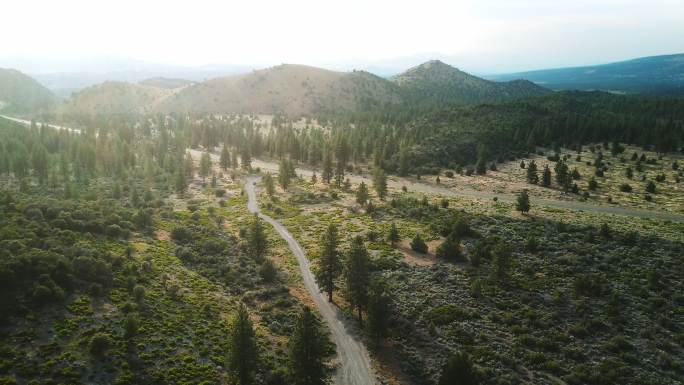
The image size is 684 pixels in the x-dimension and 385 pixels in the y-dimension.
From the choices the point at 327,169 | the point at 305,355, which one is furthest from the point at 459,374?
the point at 327,169

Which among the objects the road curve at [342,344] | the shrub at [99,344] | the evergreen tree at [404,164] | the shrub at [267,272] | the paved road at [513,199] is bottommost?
the road curve at [342,344]

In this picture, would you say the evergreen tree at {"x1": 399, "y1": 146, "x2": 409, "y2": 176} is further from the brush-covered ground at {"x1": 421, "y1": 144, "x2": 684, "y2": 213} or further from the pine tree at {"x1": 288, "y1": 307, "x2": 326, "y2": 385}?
the pine tree at {"x1": 288, "y1": 307, "x2": 326, "y2": 385}

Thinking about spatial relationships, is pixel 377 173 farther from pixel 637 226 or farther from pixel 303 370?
pixel 303 370

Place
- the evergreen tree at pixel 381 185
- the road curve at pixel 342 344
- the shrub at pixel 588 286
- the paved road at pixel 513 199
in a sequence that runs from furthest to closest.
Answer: the evergreen tree at pixel 381 185, the paved road at pixel 513 199, the shrub at pixel 588 286, the road curve at pixel 342 344

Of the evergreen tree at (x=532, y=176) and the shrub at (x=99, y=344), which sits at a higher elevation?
the evergreen tree at (x=532, y=176)

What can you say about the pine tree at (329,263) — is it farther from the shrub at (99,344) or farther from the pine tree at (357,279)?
the shrub at (99,344)

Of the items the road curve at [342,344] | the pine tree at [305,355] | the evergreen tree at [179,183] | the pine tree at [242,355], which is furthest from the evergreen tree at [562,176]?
the evergreen tree at [179,183]

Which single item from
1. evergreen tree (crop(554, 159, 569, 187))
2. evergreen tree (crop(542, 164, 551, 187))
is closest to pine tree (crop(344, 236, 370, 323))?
evergreen tree (crop(554, 159, 569, 187))
